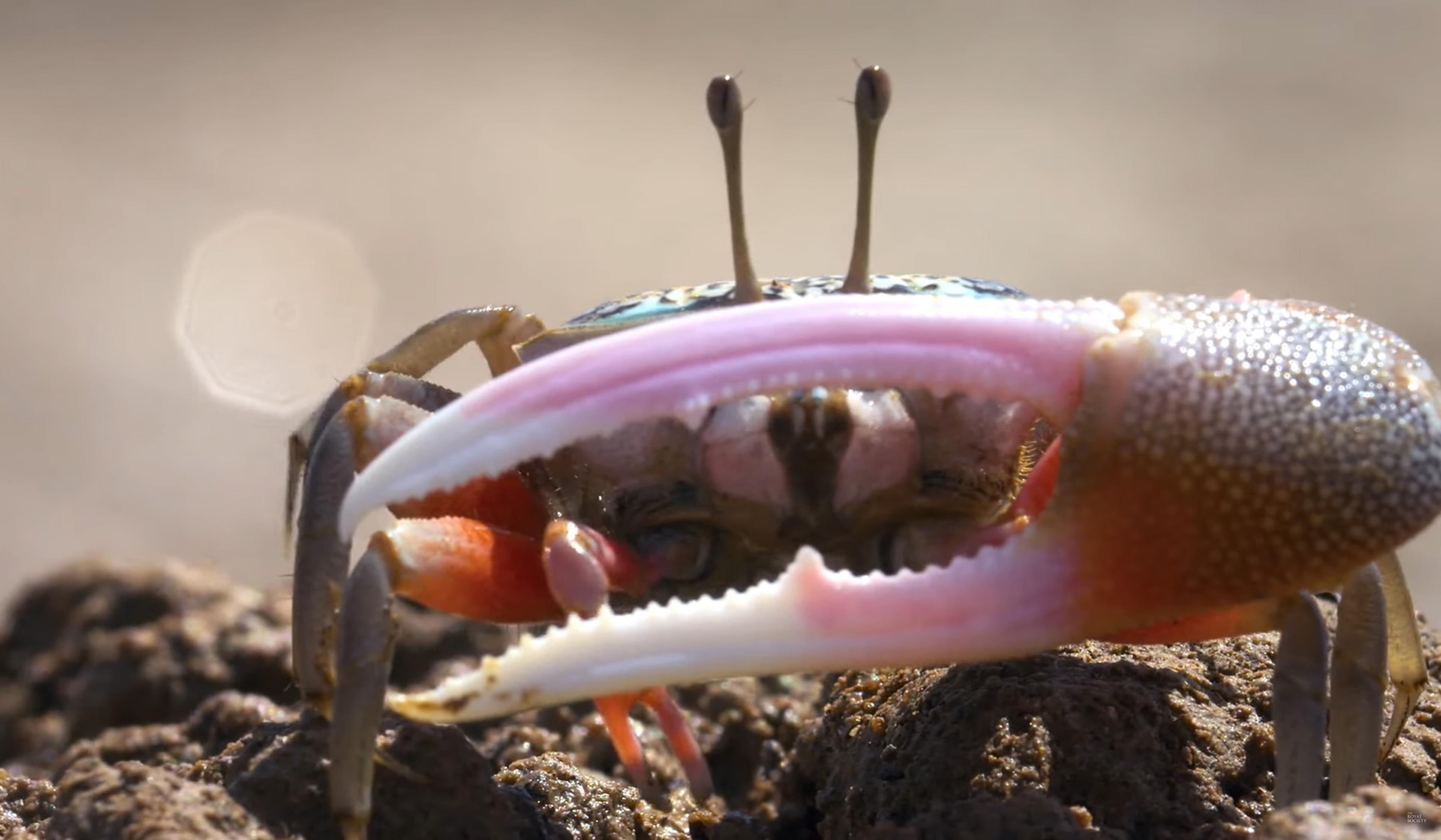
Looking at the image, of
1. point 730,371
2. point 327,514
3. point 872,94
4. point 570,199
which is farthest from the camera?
point 570,199

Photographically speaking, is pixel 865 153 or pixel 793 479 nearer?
pixel 793 479

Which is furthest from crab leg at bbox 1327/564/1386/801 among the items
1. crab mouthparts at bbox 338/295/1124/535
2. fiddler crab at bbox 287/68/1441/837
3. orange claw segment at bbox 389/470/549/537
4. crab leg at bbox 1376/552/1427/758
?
orange claw segment at bbox 389/470/549/537

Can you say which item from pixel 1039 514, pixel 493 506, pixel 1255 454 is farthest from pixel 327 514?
pixel 1255 454

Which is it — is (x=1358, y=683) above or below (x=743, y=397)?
below

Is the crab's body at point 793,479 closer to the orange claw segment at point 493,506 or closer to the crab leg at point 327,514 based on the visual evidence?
the orange claw segment at point 493,506

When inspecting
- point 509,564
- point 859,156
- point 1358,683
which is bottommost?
point 1358,683

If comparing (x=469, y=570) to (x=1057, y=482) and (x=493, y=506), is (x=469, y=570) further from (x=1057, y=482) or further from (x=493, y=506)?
(x=1057, y=482)

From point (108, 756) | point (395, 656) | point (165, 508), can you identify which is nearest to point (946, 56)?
point (165, 508)
